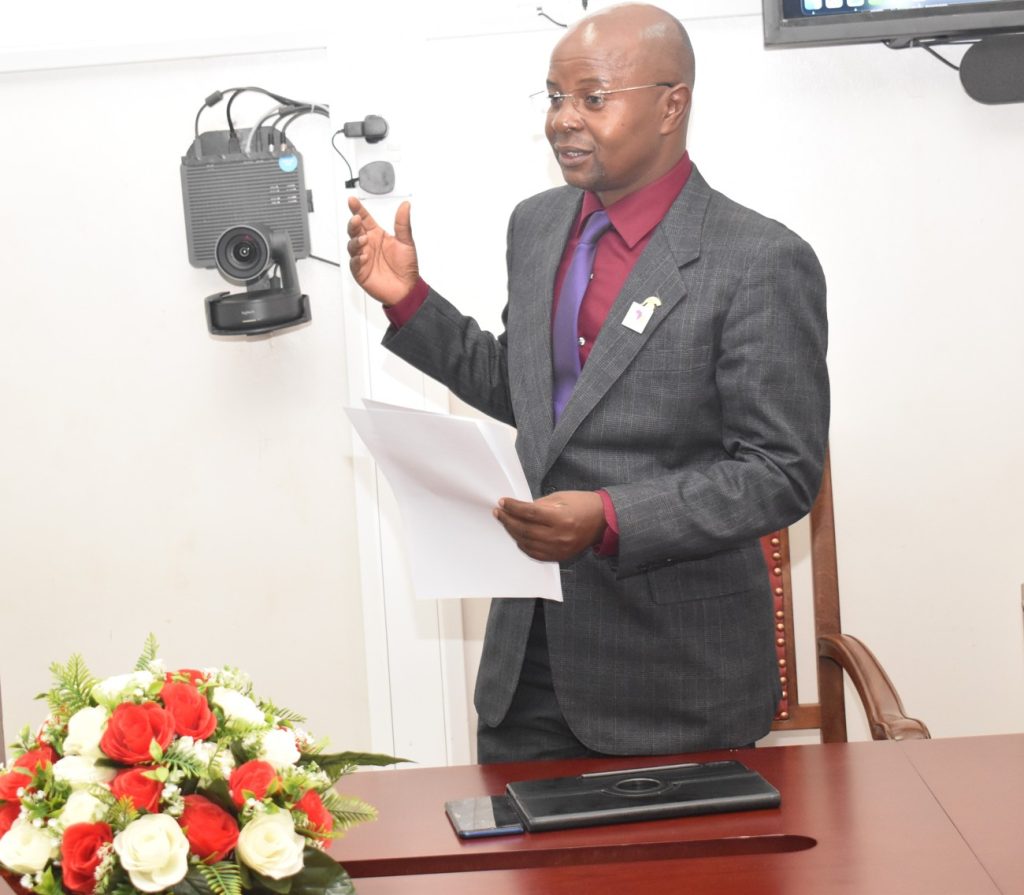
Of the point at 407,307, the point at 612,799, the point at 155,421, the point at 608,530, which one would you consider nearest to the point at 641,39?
the point at 407,307

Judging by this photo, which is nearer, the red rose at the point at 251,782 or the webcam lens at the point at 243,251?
the red rose at the point at 251,782

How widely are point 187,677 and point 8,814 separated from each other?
0.19 meters

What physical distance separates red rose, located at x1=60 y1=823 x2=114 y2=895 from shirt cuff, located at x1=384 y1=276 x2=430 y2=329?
997 millimetres

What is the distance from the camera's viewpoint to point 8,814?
1.17m

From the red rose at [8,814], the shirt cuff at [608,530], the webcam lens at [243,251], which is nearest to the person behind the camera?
the red rose at [8,814]

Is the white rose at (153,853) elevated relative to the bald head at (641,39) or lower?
lower

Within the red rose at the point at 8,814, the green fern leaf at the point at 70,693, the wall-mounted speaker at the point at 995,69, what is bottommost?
the red rose at the point at 8,814

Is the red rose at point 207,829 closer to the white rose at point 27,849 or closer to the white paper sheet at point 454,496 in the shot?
the white rose at point 27,849

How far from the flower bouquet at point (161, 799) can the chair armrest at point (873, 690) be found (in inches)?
38.3

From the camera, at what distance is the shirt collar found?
1898 millimetres

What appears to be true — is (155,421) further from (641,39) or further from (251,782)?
(251,782)

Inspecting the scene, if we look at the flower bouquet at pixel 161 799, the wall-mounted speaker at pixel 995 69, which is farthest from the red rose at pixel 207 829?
the wall-mounted speaker at pixel 995 69

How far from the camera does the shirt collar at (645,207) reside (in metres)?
1.90

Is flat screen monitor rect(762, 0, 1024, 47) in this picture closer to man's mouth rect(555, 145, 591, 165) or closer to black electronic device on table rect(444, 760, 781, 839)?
man's mouth rect(555, 145, 591, 165)
